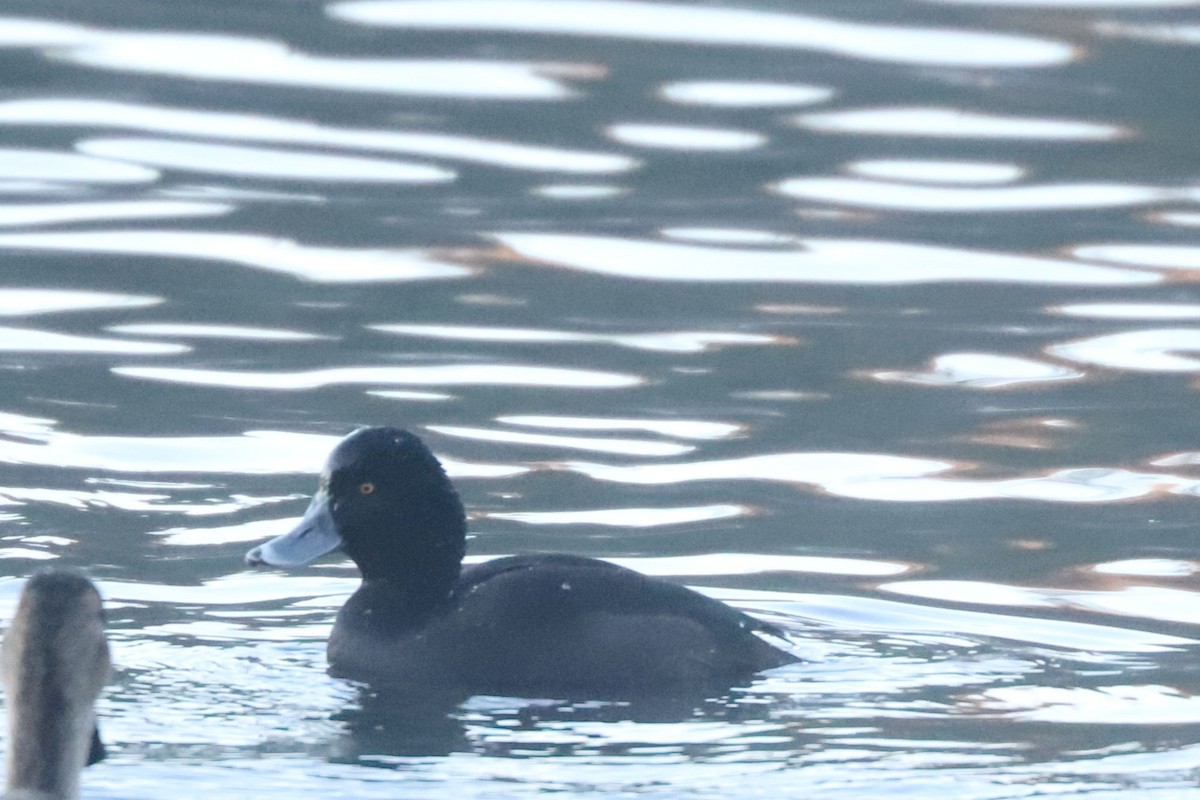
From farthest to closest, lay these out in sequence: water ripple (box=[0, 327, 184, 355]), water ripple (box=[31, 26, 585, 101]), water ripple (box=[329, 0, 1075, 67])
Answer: water ripple (box=[329, 0, 1075, 67])
water ripple (box=[31, 26, 585, 101])
water ripple (box=[0, 327, 184, 355])

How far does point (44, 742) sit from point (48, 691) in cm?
12

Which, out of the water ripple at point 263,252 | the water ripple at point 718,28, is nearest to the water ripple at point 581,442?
the water ripple at point 263,252

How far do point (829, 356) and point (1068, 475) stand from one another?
2081mm

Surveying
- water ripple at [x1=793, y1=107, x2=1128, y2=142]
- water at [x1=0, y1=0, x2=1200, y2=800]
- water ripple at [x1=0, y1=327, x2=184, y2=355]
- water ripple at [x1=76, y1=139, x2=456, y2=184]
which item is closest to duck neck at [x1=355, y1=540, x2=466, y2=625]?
water at [x1=0, y1=0, x2=1200, y2=800]

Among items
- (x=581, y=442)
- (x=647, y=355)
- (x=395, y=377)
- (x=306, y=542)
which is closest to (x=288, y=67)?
(x=647, y=355)

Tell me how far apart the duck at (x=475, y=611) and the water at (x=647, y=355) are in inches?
5.9

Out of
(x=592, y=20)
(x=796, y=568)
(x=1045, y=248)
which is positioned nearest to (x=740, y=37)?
(x=592, y=20)

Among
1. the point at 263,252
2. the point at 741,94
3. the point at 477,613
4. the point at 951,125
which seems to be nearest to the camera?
the point at 477,613

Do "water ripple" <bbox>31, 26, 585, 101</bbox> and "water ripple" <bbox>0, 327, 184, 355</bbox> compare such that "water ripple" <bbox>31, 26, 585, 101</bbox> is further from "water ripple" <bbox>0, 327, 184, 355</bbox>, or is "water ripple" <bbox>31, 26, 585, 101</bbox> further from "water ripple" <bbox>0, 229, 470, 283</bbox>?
"water ripple" <bbox>0, 327, 184, 355</bbox>

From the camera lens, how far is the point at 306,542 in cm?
875

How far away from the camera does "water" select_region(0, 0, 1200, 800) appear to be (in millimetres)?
8000

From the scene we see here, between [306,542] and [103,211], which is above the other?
[103,211]

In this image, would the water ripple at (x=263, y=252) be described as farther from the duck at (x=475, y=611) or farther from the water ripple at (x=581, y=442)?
the duck at (x=475, y=611)

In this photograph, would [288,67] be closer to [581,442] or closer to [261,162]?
[261,162]
